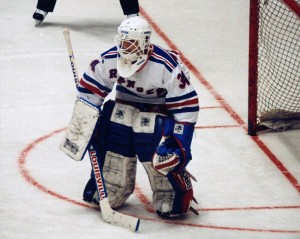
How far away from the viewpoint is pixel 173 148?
646 cm

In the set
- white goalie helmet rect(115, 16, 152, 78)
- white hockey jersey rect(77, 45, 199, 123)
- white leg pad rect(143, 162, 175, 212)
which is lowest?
white leg pad rect(143, 162, 175, 212)

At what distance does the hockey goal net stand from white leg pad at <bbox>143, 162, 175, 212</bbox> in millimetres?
1422

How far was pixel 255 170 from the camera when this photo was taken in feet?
24.5

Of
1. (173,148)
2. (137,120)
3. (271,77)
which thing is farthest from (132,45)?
(271,77)

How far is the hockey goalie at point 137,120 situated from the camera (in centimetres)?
641

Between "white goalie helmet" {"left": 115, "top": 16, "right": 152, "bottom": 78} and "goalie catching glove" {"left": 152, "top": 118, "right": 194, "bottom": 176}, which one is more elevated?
"white goalie helmet" {"left": 115, "top": 16, "right": 152, "bottom": 78}

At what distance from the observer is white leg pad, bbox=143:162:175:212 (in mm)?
6707

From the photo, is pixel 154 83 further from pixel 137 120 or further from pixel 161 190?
pixel 161 190

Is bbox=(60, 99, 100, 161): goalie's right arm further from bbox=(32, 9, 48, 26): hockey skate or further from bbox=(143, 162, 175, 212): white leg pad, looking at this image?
bbox=(32, 9, 48, 26): hockey skate

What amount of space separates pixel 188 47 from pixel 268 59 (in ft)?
3.64

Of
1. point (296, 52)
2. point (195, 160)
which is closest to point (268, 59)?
point (296, 52)

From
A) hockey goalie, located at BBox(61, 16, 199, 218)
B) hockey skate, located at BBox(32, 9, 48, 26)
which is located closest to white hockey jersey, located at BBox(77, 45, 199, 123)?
hockey goalie, located at BBox(61, 16, 199, 218)

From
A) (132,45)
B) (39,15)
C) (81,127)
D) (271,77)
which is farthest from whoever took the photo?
(39,15)

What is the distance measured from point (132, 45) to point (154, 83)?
0.77 feet
